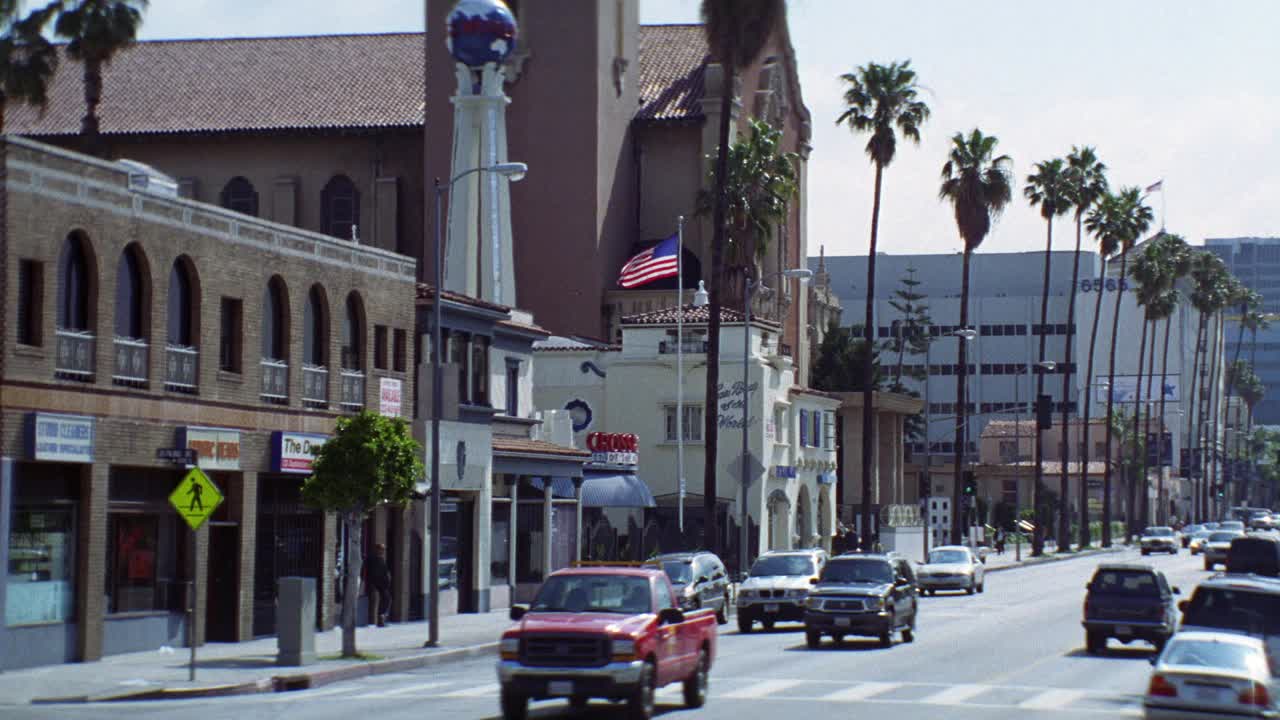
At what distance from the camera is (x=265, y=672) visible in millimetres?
28953

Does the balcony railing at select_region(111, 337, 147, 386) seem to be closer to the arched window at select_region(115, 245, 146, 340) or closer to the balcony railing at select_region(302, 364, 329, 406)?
the arched window at select_region(115, 245, 146, 340)

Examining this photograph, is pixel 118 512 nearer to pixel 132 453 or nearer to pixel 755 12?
pixel 132 453

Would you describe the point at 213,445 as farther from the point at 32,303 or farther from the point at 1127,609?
the point at 1127,609

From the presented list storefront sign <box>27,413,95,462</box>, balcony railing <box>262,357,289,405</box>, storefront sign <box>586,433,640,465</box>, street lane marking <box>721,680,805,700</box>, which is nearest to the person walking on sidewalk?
balcony railing <box>262,357,289,405</box>

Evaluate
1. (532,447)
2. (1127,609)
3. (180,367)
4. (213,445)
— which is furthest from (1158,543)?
(180,367)

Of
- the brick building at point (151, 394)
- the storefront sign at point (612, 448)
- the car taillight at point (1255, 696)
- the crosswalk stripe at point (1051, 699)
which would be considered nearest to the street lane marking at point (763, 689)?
the crosswalk stripe at point (1051, 699)

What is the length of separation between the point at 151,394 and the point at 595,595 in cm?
1278

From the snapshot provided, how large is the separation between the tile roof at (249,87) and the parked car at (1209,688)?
2680 inches

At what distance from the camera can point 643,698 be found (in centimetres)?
2186

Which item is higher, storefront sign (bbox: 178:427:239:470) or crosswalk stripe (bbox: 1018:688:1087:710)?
storefront sign (bbox: 178:427:239:470)

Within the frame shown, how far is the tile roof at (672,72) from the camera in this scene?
3401 inches

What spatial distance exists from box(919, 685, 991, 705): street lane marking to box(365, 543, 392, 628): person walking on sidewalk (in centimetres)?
1569

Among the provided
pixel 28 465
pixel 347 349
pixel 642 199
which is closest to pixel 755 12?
pixel 347 349

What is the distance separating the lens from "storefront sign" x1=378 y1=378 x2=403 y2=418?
41469mm
